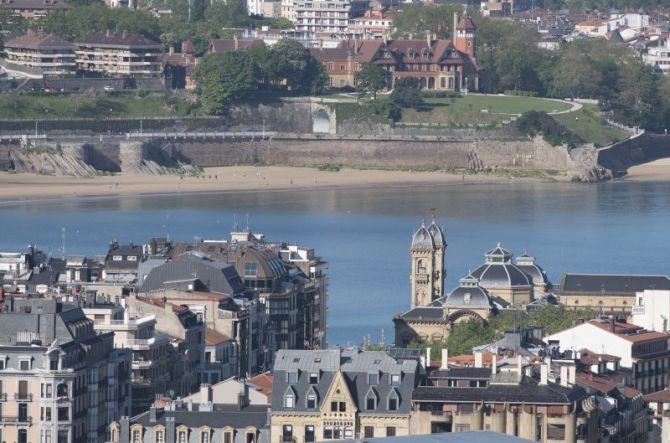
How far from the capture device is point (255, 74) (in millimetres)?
148625

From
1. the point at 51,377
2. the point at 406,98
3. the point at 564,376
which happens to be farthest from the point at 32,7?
the point at 564,376


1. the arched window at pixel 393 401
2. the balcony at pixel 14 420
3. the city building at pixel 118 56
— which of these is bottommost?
the city building at pixel 118 56

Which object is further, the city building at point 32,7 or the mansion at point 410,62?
the city building at point 32,7

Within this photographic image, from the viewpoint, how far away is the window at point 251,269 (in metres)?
60.1

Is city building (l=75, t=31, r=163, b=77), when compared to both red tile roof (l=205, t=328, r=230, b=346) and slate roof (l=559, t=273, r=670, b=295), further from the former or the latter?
red tile roof (l=205, t=328, r=230, b=346)

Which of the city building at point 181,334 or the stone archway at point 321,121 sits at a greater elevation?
the city building at point 181,334

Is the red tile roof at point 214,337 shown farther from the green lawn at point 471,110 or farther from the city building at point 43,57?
the city building at point 43,57

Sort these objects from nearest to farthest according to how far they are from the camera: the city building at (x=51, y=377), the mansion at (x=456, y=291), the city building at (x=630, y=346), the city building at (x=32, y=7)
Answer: the city building at (x=51, y=377) → the city building at (x=630, y=346) → the mansion at (x=456, y=291) → the city building at (x=32, y=7)

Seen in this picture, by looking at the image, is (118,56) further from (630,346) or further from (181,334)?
(630,346)

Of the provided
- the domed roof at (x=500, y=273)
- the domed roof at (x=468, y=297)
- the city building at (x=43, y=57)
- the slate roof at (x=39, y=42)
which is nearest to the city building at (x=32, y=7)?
the slate roof at (x=39, y=42)

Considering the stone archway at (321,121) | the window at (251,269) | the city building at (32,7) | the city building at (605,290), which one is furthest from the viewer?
the city building at (32,7)

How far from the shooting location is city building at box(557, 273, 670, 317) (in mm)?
64750

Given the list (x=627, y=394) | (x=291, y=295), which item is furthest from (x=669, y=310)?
(x=627, y=394)

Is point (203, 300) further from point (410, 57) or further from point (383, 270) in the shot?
point (410, 57)
